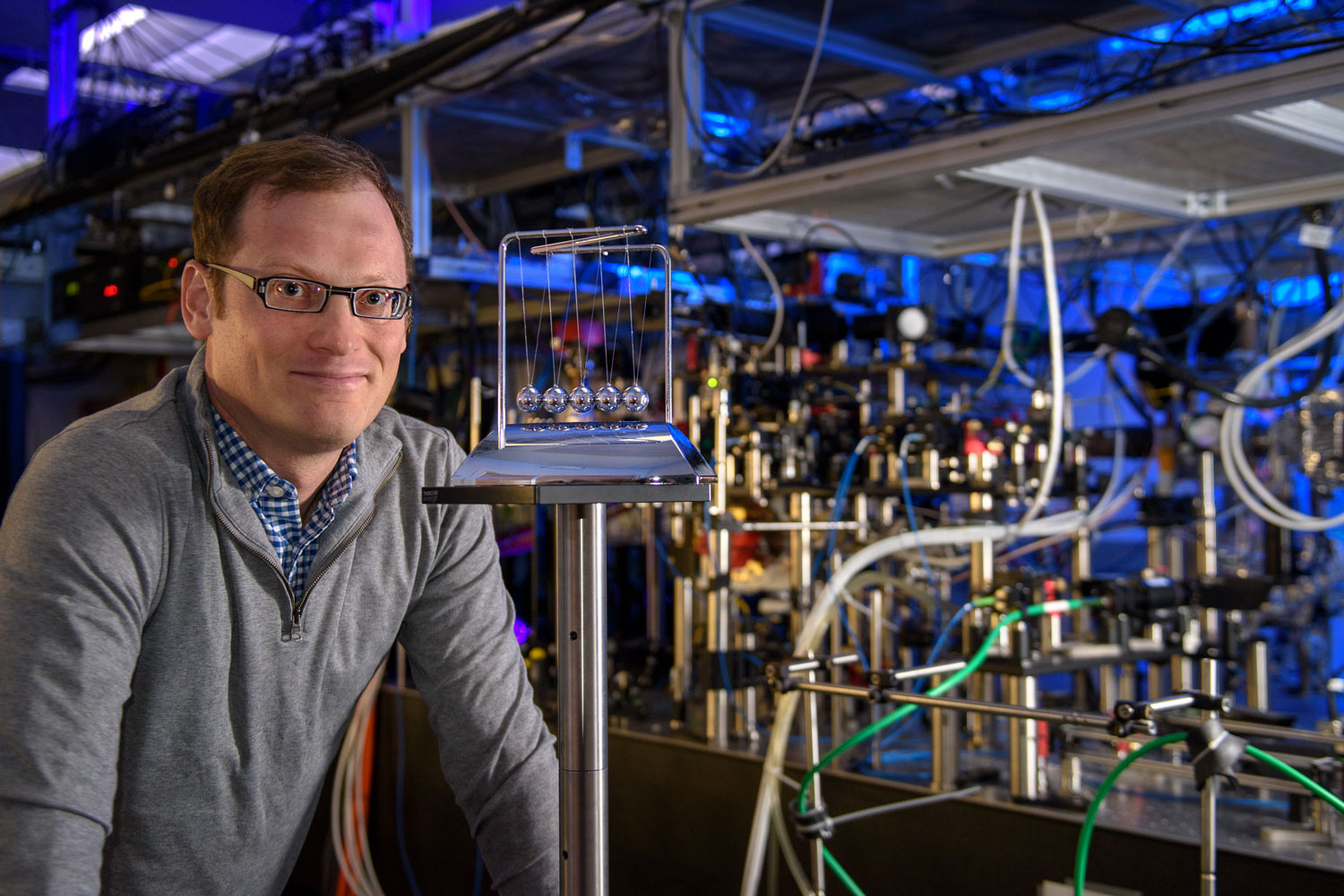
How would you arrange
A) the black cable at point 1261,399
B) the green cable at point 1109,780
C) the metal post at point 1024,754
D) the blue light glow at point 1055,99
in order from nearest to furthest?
the green cable at point 1109,780 → the blue light glow at point 1055,99 → the metal post at point 1024,754 → the black cable at point 1261,399

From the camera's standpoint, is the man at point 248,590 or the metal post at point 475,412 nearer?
the man at point 248,590

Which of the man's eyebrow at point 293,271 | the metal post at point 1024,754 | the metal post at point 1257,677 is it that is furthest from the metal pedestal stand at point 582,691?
the metal post at point 1257,677

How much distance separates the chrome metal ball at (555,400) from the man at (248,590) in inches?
8.9

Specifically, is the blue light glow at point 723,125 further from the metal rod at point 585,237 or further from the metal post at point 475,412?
the metal rod at point 585,237

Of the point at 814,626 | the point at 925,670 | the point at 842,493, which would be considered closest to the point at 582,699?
the point at 925,670

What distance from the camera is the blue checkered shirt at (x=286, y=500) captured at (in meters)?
1.24

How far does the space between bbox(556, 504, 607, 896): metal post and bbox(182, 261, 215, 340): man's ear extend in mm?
551

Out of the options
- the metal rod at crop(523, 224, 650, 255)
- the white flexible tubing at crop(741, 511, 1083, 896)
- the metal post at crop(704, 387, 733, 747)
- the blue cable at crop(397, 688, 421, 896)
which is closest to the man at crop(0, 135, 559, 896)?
the metal rod at crop(523, 224, 650, 255)

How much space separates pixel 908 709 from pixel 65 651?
1397 mm

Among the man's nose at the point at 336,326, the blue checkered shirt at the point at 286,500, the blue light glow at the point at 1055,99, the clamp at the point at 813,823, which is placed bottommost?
the clamp at the point at 813,823

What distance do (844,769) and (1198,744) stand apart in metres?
1.56

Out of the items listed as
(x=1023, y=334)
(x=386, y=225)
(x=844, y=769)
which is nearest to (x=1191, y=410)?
(x=1023, y=334)

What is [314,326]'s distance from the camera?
113 cm

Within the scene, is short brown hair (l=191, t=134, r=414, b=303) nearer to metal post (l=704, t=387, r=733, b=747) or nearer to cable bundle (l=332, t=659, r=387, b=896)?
Answer: metal post (l=704, t=387, r=733, b=747)
